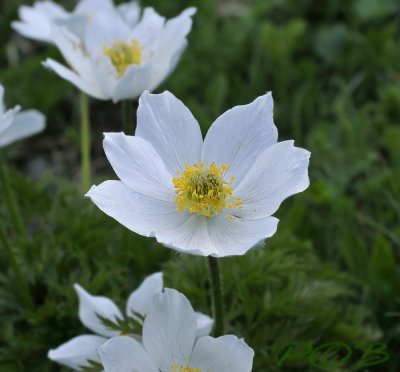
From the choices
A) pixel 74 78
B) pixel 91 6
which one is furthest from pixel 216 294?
pixel 91 6

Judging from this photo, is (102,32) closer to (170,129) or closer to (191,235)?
(170,129)

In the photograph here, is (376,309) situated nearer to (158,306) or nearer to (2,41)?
(158,306)

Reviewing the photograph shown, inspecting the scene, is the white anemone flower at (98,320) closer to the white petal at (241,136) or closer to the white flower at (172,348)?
the white flower at (172,348)

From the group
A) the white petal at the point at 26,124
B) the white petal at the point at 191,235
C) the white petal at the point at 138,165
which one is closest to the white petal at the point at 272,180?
the white petal at the point at 191,235

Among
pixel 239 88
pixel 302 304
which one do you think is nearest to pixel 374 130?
pixel 239 88

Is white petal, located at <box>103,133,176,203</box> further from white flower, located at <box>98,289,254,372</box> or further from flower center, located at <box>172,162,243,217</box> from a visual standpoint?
white flower, located at <box>98,289,254,372</box>
